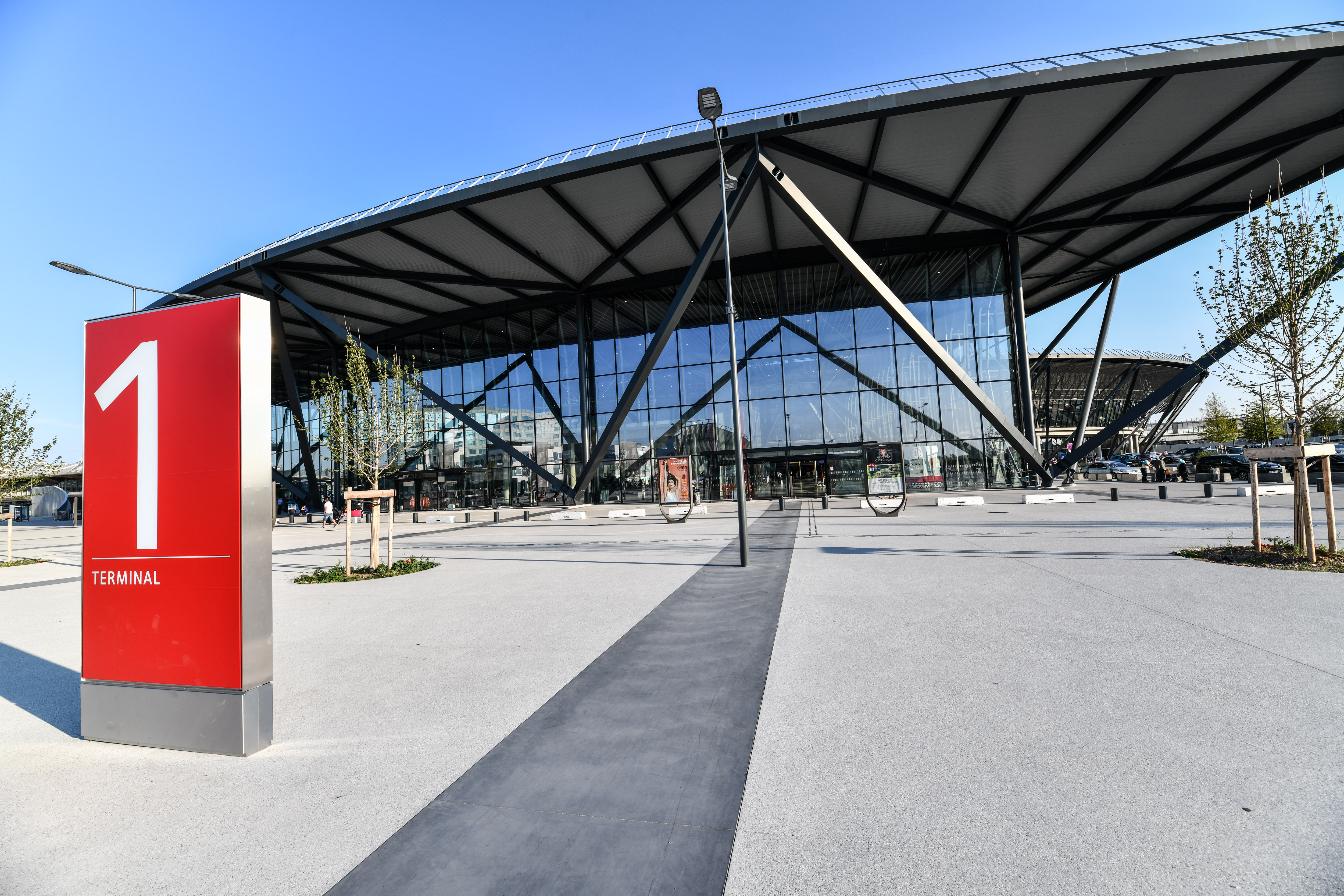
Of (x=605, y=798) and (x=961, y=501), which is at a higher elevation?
(x=605, y=798)

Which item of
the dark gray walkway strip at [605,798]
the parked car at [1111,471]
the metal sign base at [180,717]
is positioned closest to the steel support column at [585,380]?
the dark gray walkway strip at [605,798]

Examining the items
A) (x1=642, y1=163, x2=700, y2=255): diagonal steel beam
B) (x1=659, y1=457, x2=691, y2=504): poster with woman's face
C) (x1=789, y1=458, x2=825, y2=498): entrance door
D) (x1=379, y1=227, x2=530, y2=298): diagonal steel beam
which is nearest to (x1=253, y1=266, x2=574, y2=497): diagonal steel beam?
(x1=379, y1=227, x2=530, y2=298): diagonal steel beam

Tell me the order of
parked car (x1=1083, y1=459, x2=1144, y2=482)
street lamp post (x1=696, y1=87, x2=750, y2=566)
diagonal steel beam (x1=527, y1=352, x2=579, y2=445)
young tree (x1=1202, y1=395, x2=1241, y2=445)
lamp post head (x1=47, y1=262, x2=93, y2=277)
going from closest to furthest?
lamp post head (x1=47, y1=262, x2=93, y2=277) < street lamp post (x1=696, y1=87, x2=750, y2=566) < diagonal steel beam (x1=527, y1=352, x2=579, y2=445) < parked car (x1=1083, y1=459, x2=1144, y2=482) < young tree (x1=1202, y1=395, x2=1241, y2=445)

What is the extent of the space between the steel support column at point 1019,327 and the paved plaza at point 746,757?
2390 cm

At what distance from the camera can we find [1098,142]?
69.8 feet

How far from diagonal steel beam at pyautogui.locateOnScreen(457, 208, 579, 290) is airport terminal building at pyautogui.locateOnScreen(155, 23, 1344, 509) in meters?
0.15

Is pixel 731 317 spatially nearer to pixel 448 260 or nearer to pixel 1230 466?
pixel 448 260

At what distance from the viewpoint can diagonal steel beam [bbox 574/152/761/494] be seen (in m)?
22.3

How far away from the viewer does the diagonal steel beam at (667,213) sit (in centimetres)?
2262

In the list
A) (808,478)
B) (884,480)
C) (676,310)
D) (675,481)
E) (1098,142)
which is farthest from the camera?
(808,478)

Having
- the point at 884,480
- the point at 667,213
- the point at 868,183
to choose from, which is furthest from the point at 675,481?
the point at 868,183

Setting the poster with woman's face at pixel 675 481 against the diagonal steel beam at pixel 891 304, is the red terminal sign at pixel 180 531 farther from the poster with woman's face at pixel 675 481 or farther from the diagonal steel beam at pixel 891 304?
the diagonal steel beam at pixel 891 304

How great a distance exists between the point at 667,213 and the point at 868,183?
8.71 m

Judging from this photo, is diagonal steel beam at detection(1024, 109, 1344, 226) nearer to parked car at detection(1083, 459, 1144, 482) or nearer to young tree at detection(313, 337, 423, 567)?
parked car at detection(1083, 459, 1144, 482)
